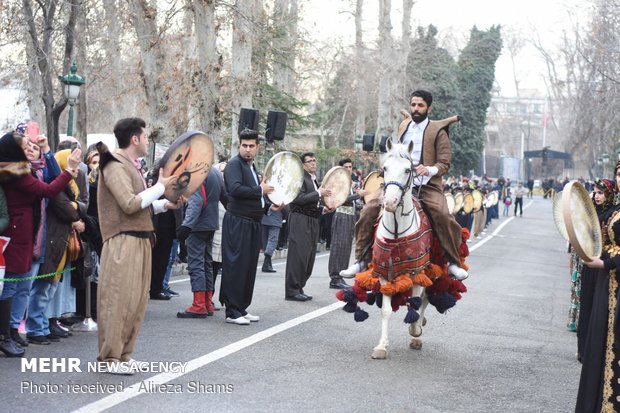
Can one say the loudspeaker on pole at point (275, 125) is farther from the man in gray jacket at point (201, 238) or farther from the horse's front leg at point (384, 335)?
the horse's front leg at point (384, 335)

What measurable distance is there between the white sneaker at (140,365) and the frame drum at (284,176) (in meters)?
3.84

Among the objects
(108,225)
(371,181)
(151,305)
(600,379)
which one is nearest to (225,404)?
(108,225)

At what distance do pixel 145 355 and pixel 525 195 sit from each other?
85495mm

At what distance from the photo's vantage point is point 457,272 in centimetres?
983

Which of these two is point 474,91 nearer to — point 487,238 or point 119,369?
point 487,238

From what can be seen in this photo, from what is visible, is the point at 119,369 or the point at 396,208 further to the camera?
the point at 396,208

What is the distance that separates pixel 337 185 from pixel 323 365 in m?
6.22

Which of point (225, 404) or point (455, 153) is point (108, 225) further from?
point (455, 153)

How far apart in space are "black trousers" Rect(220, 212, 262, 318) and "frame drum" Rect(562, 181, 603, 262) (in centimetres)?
508

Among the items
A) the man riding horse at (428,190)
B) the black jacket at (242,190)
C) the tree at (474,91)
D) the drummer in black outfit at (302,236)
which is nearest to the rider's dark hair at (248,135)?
the black jacket at (242,190)

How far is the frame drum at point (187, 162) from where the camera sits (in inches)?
320

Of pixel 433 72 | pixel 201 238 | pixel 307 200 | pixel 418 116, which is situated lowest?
pixel 201 238

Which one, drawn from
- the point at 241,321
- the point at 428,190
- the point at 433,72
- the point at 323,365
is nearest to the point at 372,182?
the point at 241,321

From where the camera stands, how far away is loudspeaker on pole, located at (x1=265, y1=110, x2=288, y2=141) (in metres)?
21.7
